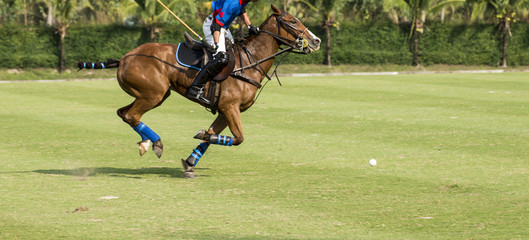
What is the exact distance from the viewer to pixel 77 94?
90.3 feet

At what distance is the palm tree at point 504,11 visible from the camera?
47625 mm

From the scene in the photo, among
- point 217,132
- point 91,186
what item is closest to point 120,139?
point 217,132

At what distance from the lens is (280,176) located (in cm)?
1098

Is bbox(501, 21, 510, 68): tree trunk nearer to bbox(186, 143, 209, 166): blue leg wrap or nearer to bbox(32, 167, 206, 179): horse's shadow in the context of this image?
bbox(32, 167, 206, 179): horse's shadow

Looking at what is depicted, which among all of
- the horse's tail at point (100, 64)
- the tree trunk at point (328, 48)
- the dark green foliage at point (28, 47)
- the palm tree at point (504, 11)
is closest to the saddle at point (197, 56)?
the horse's tail at point (100, 64)

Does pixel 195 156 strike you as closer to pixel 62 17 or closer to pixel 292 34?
pixel 292 34

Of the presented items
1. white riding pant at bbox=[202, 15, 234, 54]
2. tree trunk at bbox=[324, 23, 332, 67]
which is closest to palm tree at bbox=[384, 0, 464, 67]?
tree trunk at bbox=[324, 23, 332, 67]

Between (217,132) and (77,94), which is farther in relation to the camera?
(77,94)

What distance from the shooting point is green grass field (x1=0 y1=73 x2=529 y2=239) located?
25.9ft

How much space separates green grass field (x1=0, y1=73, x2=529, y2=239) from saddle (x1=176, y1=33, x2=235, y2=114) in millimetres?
1149

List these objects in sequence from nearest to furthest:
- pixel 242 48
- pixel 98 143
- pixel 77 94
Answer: pixel 242 48, pixel 98 143, pixel 77 94

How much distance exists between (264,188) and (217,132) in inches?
74.4

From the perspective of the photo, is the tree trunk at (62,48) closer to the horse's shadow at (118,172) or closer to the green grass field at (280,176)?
the green grass field at (280,176)

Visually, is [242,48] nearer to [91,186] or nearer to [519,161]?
[91,186]
